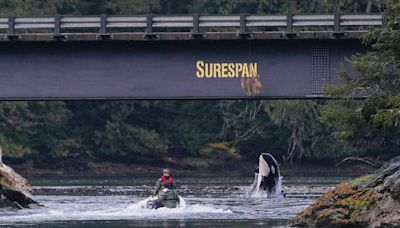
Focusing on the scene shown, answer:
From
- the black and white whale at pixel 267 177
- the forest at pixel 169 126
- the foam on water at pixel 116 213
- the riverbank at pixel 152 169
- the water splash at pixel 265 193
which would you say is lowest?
the foam on water at pixel 116 213

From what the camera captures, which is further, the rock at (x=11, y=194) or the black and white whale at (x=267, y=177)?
the black and white whale at (x=267, y=177)

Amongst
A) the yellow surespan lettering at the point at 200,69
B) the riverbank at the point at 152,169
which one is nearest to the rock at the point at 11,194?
the yellow surespan lettering at the point at 200,69

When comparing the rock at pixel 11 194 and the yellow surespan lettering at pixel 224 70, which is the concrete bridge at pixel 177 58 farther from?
the rock at pixel 11 194

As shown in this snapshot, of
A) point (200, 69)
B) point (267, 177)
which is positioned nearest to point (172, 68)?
point (200, 69)

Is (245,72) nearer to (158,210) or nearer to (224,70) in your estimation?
(224,70)

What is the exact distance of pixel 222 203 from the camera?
53938 mm

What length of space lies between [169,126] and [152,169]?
5491 mm

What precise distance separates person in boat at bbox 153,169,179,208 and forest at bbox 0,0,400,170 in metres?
39.7

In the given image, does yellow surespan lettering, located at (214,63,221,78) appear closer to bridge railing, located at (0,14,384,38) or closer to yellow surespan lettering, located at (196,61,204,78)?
yellow surespan lettering, located at (196,61,204,78)

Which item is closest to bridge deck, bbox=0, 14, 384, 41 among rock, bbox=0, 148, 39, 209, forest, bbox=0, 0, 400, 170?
rock, bbox=0, 148, 39, 209

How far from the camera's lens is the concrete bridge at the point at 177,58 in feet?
177

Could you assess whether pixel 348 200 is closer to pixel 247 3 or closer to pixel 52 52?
pixel 52 52

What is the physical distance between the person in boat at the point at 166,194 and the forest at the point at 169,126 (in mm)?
39681

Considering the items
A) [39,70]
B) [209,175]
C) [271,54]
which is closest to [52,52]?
[39,70]
